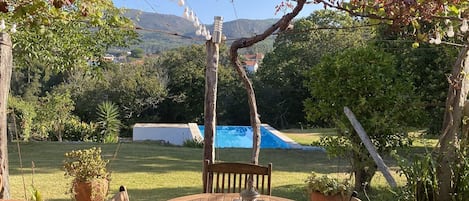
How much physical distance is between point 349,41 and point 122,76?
686 cm

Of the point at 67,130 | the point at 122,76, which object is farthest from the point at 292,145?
the point at 122,76

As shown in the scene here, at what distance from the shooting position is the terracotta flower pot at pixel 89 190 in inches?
153

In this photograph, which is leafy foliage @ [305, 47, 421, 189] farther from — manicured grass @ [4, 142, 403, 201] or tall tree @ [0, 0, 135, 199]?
tall tree @ [0, 0, 135, 199]

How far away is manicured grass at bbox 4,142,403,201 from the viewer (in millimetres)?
4938

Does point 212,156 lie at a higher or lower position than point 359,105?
lower

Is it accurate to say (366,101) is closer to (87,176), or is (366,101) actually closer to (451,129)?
(451,129)

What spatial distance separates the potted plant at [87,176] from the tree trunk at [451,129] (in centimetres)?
263

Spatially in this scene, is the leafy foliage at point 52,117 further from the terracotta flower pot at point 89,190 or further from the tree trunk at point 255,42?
the tree trunk at point 255,42

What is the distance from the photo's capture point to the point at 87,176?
3.92m

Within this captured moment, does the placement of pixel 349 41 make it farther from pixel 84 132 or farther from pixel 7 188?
pixel 7 188

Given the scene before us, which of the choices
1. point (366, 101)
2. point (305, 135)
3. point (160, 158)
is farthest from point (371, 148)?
point (305, 135)

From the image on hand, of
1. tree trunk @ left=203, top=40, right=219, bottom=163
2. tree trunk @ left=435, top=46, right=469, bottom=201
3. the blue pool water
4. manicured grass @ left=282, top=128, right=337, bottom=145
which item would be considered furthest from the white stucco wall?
tree trunk @ left=435, top=46, right=469, bottom=201

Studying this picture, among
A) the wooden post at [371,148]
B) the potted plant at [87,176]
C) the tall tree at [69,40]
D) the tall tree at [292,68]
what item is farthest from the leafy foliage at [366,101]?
the tall tree at [292,68]

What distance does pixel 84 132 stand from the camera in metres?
10.5
